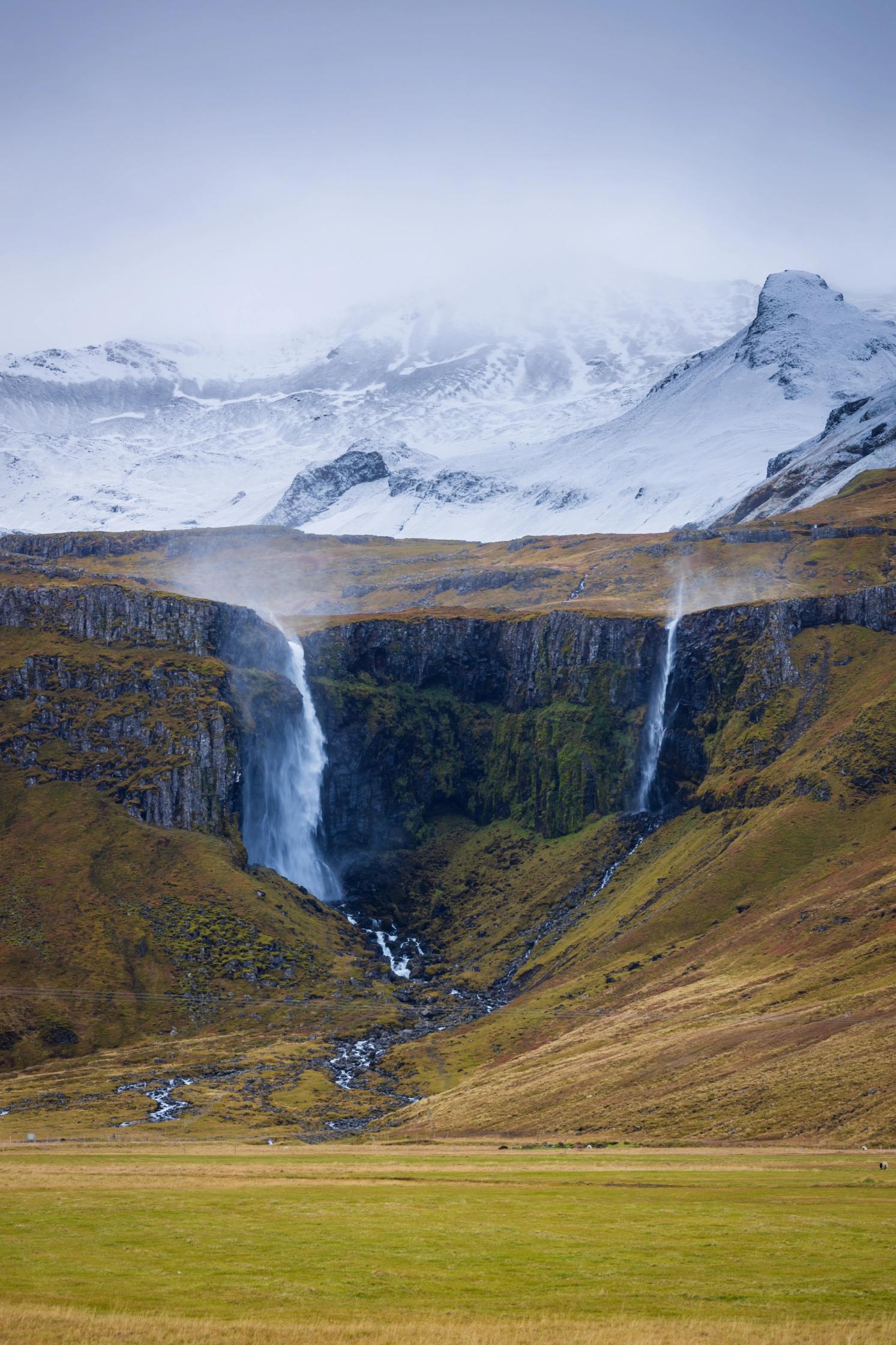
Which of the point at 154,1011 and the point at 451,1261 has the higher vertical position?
the point at 451,1261

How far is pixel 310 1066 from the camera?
164 metres

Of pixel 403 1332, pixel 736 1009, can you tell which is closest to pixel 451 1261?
pixel 403 1332

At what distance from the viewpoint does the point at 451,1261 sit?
137ft

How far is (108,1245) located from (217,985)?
496 feet

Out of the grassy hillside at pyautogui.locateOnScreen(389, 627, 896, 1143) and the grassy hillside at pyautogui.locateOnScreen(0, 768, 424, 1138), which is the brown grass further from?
the grassy hillside at pyautogui.locateOnScreen(0, 768, 424, 1138)

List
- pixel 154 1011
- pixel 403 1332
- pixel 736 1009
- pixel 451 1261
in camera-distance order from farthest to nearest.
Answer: pixel 154 1011
pixel 736 1009
pixel 451 1261
pixel 403 1332

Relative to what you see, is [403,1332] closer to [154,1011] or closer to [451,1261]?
[451,1261]

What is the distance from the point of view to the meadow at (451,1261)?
111 ft

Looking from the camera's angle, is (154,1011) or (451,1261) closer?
(451,1261)

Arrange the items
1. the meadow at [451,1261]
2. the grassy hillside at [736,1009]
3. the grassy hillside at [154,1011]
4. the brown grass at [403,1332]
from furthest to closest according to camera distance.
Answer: the grassy hillside at [154,1011], the grassy hillside at [736,1009], the meadow at [451,1261], the brown grass at [403,1332]

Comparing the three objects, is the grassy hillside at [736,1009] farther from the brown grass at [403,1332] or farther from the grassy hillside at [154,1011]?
the brown grass at [403,1332]

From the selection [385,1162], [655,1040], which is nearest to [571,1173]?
[385,1162]

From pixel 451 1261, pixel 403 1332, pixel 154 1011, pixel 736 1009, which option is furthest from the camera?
pixel 154 1011

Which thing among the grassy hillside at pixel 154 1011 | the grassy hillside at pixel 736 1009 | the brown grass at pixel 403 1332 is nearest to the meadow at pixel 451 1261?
the brown grass at pixel 403 1332
